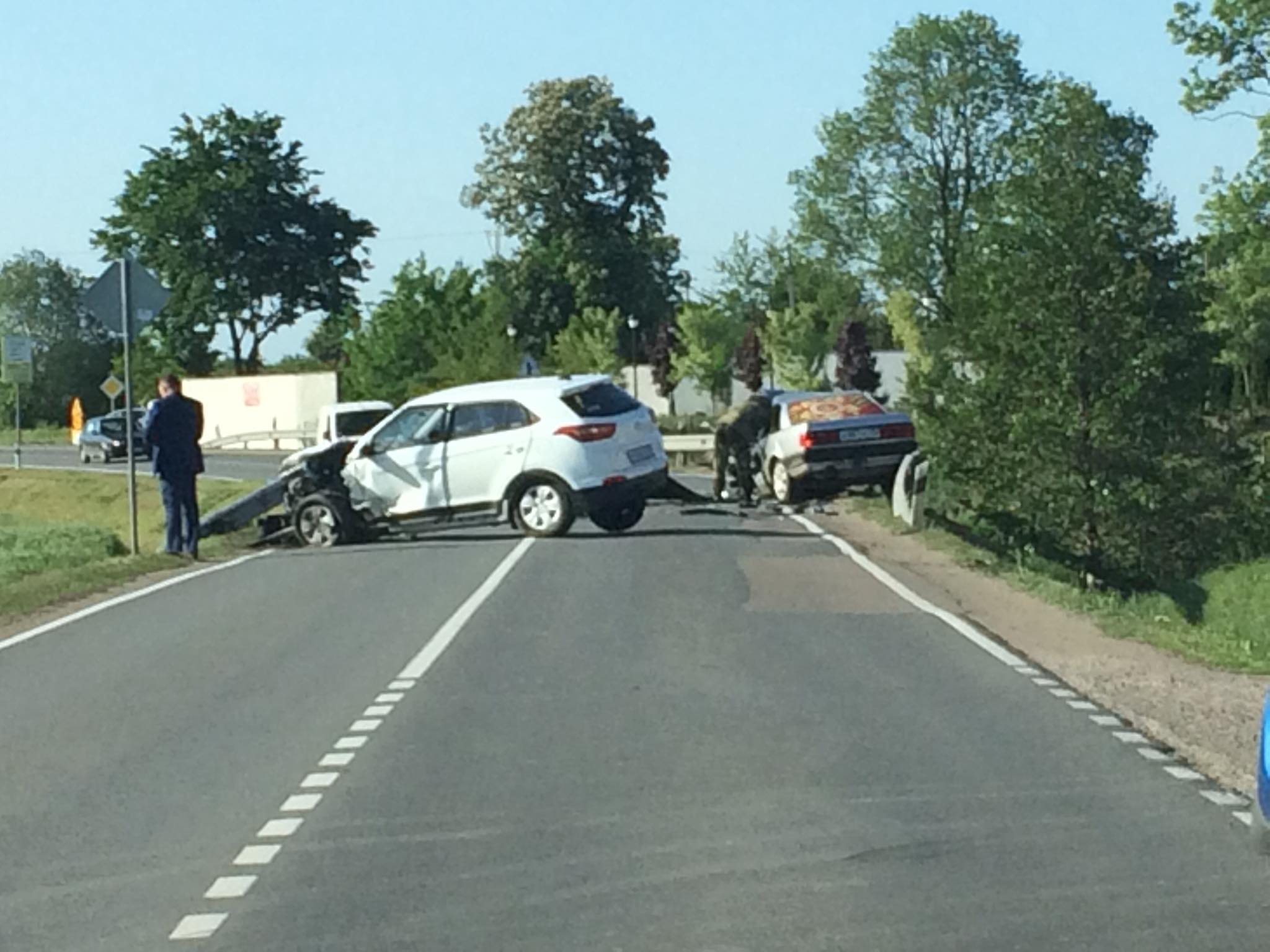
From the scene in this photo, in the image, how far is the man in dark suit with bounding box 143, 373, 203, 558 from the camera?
2417 centimetres

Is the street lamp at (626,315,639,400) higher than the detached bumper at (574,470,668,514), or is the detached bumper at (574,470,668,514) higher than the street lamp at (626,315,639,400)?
the street lamp at (626,315,639,400)

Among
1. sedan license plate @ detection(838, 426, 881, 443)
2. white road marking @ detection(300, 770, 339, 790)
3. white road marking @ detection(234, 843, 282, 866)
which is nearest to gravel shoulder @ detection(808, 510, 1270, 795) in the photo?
white road marking @ detection(300, 770, 339, 790)

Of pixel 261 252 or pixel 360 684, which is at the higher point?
pixel 261 252

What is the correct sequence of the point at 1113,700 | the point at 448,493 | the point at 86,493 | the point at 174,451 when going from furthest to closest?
the point at 86,493
the point at 448,493
the point at 174,451
the point at 1113,700

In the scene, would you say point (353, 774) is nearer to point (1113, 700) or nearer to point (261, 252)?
point (1113, 700)

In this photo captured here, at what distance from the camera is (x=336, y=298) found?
330 ft

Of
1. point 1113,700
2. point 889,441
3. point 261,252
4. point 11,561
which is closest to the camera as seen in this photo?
point 1113,700

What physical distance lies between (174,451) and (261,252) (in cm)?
7517

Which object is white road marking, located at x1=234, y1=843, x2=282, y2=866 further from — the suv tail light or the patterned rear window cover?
the patterned rear window cover

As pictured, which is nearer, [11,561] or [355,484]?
[355,484]

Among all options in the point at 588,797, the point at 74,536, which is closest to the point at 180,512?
the point at 74,536

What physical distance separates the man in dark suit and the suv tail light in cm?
397

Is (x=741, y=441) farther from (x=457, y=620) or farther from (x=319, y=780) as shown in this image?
(x=319, y=780)

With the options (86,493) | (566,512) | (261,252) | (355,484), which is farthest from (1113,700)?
(261,252)
